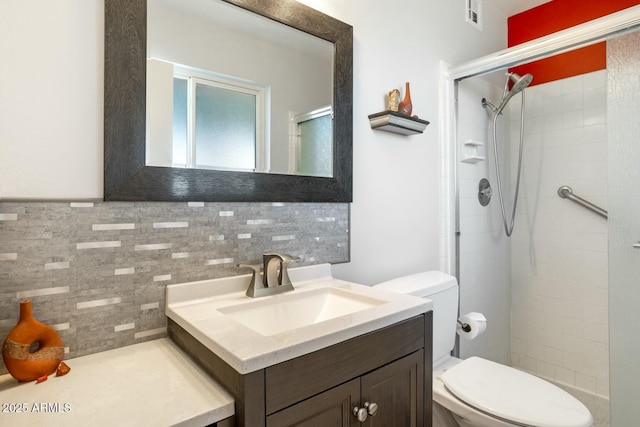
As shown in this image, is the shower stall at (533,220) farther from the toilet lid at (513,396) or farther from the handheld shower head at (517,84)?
the toilet lid at (513,396)

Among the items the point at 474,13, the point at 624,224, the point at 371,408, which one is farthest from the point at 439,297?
the point at 474,13

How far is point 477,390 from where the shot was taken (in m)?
1.36

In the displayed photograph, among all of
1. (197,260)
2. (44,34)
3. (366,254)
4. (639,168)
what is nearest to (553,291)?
(639,168)

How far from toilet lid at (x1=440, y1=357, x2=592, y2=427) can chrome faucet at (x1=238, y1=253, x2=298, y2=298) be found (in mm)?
787

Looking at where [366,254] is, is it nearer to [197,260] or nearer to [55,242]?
[197,260]

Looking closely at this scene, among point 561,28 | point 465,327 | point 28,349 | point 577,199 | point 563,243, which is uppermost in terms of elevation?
point 561,28

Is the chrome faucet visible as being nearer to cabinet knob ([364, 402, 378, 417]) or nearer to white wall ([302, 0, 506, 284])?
white wall ([302, 0, 506, 284])

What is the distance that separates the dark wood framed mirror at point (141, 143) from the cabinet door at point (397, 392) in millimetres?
672

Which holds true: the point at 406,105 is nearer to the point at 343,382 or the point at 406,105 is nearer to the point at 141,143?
the point at 141,143

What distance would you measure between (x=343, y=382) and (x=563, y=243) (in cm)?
214

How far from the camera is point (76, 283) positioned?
93 centimetres

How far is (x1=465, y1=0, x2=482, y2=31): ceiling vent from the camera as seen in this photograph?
7.25 feet

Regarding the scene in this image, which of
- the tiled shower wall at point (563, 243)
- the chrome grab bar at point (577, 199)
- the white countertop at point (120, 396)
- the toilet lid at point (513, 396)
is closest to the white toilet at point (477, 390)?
the toilet lid at point (513, 396)

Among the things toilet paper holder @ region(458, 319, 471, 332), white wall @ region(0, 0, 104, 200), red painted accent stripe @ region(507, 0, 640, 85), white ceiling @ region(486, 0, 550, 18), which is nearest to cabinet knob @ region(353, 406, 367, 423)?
white wall @ region(0, 0, 104, 200)
